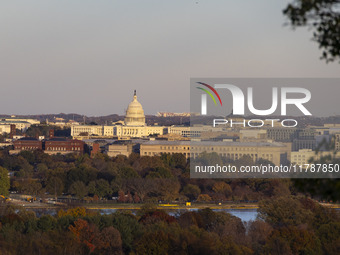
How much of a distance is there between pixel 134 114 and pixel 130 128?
4.16 meters

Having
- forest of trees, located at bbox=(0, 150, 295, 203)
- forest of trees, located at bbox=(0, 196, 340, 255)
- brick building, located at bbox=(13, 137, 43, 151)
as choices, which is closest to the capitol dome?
brick building, located at bbox=(13, 137, 43, 151)

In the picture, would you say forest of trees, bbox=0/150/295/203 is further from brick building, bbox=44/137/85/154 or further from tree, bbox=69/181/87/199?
brick building, bbox=44/137/85/154

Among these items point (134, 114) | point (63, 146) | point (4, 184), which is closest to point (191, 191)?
point (4, 184)

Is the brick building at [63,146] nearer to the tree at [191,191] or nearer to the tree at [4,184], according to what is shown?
the tree at [4,184]

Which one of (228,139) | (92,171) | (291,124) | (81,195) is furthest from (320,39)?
(291,124)

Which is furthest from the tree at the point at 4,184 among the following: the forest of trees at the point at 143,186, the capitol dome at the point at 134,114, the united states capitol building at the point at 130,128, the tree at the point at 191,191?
the capitol dome at the point at 134,114

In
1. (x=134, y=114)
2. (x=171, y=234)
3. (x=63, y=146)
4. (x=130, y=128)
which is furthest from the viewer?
(x=134, y=114)

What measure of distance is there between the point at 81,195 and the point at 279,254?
24038mm

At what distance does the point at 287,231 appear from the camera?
87.3ft

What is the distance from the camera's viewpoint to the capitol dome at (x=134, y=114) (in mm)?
118188

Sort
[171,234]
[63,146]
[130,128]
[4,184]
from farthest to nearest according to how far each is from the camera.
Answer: [130,128] → [63,146] → [4,184] → [171,234]

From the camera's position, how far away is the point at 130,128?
115562 mm

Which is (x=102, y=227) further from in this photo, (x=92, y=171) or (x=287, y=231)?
(x=92, y=171)

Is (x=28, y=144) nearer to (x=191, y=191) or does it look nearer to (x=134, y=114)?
(x=134, y=114)
